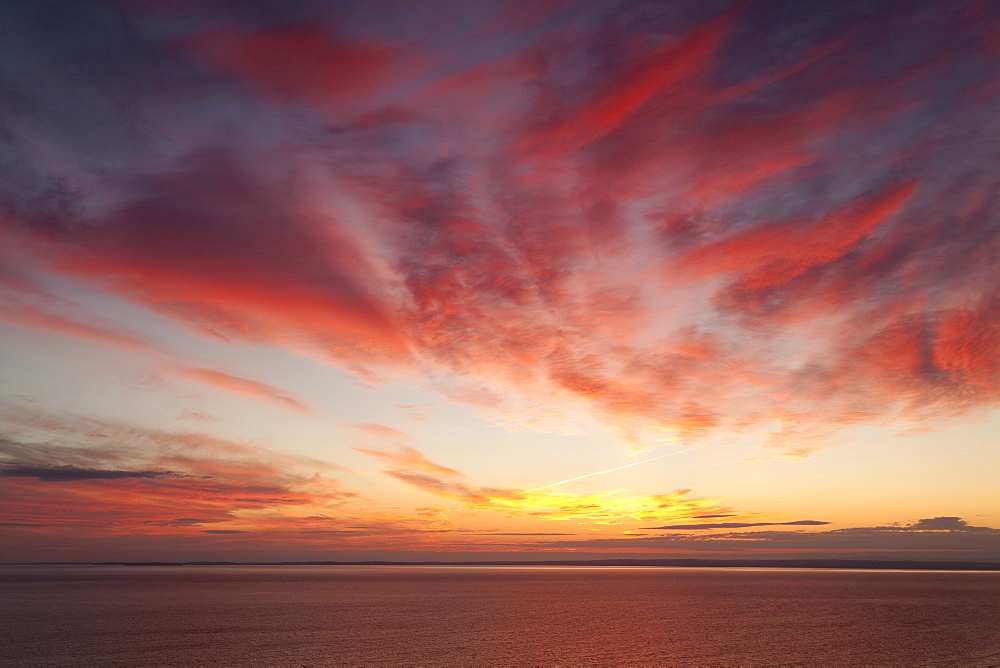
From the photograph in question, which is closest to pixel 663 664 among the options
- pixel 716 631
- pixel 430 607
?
pixel 716 631

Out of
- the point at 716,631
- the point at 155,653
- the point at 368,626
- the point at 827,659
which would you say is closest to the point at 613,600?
the point at 716,631

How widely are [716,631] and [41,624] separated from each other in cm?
8303

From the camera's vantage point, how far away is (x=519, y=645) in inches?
2475

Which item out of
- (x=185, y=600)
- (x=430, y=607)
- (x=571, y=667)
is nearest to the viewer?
(x=571, y=667)

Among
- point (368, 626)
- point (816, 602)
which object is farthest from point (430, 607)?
point (816, 602)

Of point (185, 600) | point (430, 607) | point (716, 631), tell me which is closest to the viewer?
point (716, 631)

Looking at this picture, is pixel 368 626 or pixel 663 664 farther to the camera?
pixel 368 626

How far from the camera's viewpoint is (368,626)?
256 ft

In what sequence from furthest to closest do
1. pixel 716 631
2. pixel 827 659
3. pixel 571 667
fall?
pixel 716 631 → pixel 827 659 → pixel 571 667

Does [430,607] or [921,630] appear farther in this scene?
[430,607]

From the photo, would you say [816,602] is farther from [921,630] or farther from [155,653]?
[155,653]

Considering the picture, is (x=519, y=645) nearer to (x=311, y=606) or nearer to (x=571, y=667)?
(x=571, y=667)

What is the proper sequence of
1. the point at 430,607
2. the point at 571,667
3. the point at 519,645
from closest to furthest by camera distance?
the point at 571,667 < the point at 519,645 < the point at 430,607

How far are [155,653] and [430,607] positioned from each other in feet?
198
